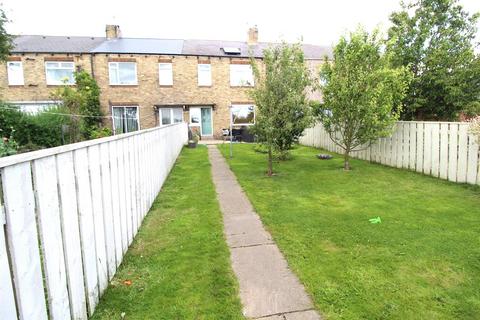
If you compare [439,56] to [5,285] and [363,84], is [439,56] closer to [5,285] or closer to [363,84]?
[363,84]

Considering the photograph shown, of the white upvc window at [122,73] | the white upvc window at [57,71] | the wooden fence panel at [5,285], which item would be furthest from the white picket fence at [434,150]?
the white upvc window at [57,71]

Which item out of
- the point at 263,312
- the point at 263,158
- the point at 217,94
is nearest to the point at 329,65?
the point at 263,158

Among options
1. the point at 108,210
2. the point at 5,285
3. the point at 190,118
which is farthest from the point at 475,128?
the point at 190,118

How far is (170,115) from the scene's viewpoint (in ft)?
72.8

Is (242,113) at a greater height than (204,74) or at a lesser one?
lesser

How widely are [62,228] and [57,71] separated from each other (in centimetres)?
2229

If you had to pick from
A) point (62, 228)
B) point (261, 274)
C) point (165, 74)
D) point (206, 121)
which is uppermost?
point (165, 74)

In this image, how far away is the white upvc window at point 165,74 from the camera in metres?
21.5

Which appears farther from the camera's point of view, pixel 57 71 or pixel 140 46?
pixel 140 46

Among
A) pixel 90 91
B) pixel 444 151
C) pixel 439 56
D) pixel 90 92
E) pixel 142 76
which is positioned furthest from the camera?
pixel 142 76

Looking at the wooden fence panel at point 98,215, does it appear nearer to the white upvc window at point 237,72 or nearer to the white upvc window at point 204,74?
the white upvc window at point 204,74

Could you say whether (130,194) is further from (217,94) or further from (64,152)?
(217,94)

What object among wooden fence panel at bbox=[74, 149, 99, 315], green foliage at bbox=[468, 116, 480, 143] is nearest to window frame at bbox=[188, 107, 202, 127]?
green foliage at bbox=[468, 116, 480, 143]

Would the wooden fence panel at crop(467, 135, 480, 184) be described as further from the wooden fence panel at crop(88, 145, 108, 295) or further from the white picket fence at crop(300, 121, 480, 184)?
the wooden fence panel at crop(88, 145, 108, 295)
